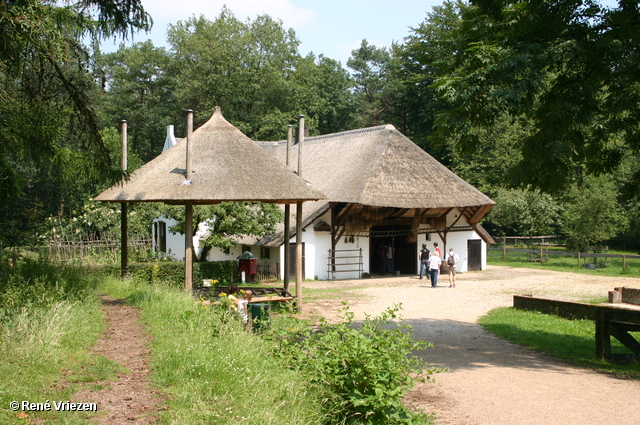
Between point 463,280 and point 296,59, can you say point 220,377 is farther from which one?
point 296,59

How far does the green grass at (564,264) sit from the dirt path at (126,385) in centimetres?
2507

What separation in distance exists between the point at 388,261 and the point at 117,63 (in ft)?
144

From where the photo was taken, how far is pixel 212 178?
14219mm

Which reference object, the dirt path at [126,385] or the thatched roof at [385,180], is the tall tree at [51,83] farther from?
the thatched roof at [385,180]

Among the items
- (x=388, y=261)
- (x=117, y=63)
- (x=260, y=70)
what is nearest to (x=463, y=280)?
(x=388, y=261)

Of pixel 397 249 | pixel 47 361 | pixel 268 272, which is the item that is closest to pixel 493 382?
pixel 47 361

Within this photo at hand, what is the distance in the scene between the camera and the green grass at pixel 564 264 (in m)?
28.9

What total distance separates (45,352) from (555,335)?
33.5 ft

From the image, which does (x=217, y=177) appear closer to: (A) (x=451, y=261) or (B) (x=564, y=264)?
(A) (x=451, y=261)

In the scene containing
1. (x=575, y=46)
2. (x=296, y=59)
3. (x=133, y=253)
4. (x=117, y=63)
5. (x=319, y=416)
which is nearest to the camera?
(x=319, y=416)

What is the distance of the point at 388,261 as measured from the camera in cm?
2900

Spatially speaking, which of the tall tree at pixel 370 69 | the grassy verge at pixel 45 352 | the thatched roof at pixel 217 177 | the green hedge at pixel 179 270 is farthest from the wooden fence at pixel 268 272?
the tall tree at pixel 370 69

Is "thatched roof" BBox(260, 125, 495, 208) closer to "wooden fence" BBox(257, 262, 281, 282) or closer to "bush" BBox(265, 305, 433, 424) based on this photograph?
"wooden fence" BBox(257, 262, 281, 282)

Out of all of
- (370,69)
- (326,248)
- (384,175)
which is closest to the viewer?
(326,248)
